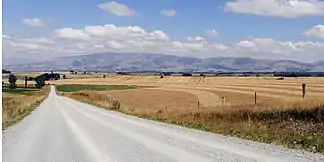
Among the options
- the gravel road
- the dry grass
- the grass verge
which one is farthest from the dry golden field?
the dry grass

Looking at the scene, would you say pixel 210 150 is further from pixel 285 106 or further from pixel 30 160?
pixel 285 106

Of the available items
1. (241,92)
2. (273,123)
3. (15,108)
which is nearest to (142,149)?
(273,123)

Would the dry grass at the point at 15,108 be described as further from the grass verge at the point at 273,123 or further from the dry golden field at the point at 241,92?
the dry golden field at the point at 241,92

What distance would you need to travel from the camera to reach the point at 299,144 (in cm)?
1418

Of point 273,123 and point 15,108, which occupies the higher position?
point 273,123

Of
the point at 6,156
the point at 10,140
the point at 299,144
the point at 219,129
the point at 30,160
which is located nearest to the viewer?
the point at 30,160

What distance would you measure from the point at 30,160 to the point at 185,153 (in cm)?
361

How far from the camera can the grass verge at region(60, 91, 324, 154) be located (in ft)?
49.4

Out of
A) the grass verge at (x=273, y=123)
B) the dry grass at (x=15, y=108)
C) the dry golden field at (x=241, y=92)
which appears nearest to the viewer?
the grass verge at (x=273, y=123)

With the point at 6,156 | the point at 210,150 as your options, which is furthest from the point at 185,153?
the point at 6,156

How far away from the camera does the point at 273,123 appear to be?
2070 cm

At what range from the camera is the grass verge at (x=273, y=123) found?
49.4ft

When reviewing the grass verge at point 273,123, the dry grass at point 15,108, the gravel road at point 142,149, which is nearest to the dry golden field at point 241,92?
the grass verge at point 273,123

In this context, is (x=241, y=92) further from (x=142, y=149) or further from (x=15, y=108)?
(x=142, y=149)
